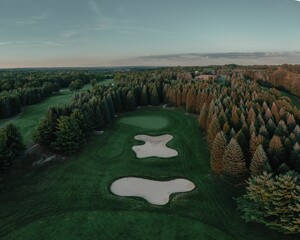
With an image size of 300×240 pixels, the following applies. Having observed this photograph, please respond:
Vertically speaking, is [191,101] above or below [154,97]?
above

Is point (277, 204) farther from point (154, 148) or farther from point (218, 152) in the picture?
point (154, 148)

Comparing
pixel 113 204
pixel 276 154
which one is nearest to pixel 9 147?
pixel 113 204

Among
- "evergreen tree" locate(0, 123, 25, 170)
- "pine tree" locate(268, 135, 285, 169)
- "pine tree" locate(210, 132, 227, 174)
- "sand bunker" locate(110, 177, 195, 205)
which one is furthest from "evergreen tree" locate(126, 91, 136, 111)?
"pine tree" locate(268, 135, 285, 169)

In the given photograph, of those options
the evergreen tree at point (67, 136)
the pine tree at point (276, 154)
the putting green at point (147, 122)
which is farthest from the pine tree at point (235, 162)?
the putting green at point (147, 122)

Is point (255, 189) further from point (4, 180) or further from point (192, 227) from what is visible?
point (4, 180)

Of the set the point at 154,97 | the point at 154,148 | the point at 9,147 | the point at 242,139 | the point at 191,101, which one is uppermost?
the point at 9,147

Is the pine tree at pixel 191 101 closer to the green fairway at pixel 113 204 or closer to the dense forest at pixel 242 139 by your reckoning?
the dense forest at pixel 242 139
